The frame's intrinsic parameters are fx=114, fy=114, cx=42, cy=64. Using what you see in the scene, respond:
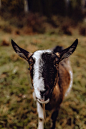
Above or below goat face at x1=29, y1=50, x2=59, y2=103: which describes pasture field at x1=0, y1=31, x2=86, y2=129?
below

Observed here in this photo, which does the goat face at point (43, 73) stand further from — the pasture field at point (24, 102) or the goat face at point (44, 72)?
the pasture field at point (24, 102)

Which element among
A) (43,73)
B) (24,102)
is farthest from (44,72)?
(24,102)

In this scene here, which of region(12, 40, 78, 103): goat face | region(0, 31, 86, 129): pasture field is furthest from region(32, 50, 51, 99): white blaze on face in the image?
A: region(0, 31, 86, 129): pasture field

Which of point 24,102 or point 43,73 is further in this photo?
point 24,102

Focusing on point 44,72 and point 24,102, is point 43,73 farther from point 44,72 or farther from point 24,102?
point 24,102

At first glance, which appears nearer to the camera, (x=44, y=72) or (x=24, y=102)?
(x=44, y=72)

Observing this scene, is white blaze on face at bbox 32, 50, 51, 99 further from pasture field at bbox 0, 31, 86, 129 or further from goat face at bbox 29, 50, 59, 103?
pasture field at bbox 0, 31, 86, 129

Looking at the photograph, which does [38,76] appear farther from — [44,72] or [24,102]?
[24,102]

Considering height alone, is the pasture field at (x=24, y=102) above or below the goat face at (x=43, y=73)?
below

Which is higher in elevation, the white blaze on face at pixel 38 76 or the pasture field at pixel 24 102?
the white blaze on face at pixel 38 76

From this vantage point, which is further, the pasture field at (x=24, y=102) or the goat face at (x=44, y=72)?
the pasture field at (x=24, y=102)

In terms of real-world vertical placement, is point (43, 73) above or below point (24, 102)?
above

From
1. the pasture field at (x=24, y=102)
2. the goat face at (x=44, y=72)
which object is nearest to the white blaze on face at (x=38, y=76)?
the goat face at (x=44, y=72)

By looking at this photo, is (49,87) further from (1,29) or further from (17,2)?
(1,29)
